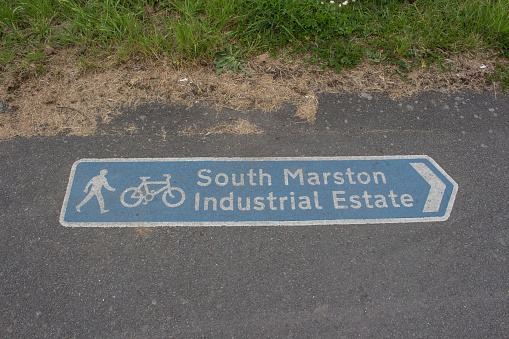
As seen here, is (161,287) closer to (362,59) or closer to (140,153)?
(140,153)

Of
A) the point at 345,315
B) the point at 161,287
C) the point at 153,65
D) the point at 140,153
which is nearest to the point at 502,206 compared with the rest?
the point at 345,315

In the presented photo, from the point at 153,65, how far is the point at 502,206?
3.88m

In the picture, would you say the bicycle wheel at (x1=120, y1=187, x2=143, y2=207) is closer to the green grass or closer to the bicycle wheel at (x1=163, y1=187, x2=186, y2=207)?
the bicycle wheel at (x1=163, y1=187, x2=186, y2=207)

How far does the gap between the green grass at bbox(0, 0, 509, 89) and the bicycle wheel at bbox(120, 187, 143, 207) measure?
174cm

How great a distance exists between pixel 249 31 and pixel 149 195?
95.4 inches

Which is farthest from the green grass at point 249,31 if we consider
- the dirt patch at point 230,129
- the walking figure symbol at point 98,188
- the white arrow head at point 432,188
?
the walking figure symbol at point 98,188

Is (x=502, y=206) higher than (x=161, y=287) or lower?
higher

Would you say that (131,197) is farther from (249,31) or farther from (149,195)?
(249,31)

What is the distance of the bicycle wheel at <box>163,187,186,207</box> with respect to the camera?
299 cm

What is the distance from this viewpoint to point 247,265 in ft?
8.86

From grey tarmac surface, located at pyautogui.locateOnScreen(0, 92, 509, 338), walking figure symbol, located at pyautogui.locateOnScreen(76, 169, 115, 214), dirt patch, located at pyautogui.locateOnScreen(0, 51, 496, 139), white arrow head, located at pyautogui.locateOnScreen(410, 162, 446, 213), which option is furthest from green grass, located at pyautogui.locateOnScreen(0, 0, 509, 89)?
walking figure symbol, located at pyautogui.locateOnScreen(76, 169, 115, 214)

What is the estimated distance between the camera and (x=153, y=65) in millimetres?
3963

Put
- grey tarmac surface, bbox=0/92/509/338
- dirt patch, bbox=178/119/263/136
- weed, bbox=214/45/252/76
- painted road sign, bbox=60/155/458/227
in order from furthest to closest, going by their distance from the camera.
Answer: weed, bbox=214/45/252/76 < dirt patch, bbox=178/119/263/136 < painted road sign, bbox=60/155/458/227 < grey tarmac surface, bbox=0/92/509/338

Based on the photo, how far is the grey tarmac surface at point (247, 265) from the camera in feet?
8.11
